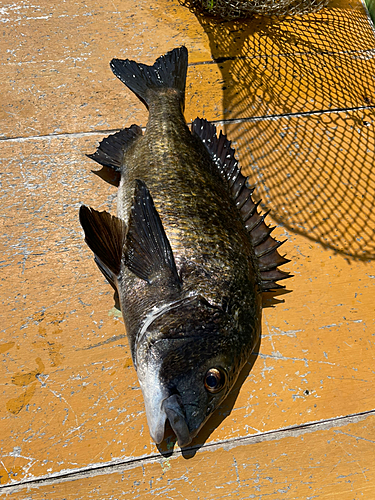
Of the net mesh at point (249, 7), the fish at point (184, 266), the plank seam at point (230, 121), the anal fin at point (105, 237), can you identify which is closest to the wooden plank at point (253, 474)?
the fish at point (184, 266)

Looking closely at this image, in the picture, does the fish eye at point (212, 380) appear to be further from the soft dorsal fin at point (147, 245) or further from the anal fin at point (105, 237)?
the anal fin at point (105, 237)

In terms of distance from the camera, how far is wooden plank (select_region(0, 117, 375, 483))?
1.44m

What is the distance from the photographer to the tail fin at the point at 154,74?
209 centimetres

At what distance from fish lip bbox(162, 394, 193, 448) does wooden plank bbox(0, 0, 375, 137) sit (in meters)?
1.56

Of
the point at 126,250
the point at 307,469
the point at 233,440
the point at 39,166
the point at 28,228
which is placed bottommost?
the point at 307,469

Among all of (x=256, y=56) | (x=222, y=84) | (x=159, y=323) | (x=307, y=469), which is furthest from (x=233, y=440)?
(x=256, y=56)

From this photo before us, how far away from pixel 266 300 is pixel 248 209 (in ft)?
1.40

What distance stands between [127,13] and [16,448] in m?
2.70

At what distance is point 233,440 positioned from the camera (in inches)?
58.2

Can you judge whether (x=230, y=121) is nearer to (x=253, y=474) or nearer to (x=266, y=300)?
(x=266, y=300)

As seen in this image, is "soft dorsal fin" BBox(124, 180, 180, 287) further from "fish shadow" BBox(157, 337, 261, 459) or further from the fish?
"fish shadow" BBox(157, 337, 261, 459)

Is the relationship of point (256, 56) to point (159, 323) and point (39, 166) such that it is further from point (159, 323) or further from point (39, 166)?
point (159, 323)

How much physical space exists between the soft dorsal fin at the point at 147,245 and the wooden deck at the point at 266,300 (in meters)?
0.36

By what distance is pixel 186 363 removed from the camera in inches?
48.8
